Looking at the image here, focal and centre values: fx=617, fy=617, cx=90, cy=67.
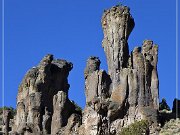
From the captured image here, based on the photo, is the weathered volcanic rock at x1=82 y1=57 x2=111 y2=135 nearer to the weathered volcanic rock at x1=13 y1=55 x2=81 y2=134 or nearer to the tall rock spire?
the tall rock spire

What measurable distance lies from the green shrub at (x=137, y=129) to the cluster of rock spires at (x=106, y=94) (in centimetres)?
142

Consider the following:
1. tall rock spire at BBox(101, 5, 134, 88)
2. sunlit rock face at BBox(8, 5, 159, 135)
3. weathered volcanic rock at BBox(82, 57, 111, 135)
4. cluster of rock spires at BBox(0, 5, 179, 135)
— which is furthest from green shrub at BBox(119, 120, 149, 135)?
tall rock spire at BBox(101, 5, 134, 88)

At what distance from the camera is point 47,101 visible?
88062 mm

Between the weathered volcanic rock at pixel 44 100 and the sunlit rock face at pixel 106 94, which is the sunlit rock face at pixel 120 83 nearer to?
the sunlit rock face at pixel 106 94

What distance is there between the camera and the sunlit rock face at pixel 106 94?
248ft

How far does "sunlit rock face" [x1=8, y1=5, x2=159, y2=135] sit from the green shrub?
3.86 ft

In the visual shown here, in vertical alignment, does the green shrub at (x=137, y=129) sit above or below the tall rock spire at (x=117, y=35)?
below

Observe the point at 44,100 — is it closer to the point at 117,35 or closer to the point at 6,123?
the point at 6,123

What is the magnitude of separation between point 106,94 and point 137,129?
8968 millimetres

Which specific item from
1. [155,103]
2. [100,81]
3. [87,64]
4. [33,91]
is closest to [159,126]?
[155,103]

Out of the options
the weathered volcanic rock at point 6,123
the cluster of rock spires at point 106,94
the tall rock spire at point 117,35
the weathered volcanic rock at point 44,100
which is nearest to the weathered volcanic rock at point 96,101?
the cluster of rock spires at point 106,94

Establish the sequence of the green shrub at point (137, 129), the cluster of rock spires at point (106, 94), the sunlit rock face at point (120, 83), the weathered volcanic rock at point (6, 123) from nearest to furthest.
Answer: the green shrub at point (137, 129)
the sunlit rock face at point (120, 83)
the cluster of rock spires at point (106, 94)
the weathered volcanic rock at point (6, 123)

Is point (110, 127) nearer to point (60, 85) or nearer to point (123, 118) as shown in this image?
point (123, 118)

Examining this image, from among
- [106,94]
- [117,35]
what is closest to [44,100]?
[106,94]
